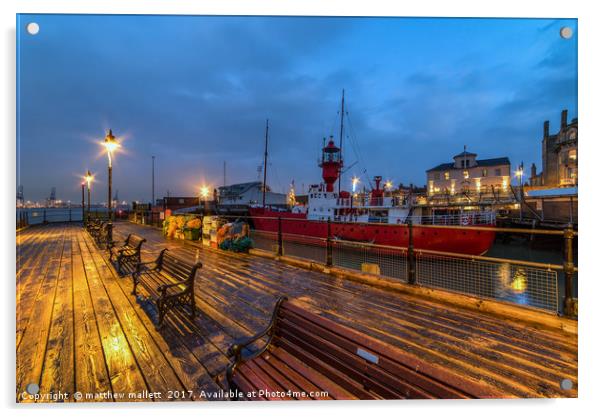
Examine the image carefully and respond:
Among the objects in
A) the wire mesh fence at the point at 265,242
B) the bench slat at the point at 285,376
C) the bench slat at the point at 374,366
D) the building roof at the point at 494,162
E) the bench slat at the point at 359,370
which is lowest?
the wire mesh fence at the point at 265,242

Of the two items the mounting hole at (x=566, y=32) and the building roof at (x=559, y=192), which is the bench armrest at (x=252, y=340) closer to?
the mounting hole at (x=566, y=32)

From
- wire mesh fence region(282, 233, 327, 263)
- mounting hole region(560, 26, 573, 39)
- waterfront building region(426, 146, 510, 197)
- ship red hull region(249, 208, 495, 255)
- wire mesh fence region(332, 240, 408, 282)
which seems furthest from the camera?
waterfront building region(426, 146, 510, 197)

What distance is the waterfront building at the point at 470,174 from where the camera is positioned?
1563 inches

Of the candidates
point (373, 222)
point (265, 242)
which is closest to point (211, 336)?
point (373, 222)

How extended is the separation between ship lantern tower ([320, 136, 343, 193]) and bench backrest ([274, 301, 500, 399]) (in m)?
19.8

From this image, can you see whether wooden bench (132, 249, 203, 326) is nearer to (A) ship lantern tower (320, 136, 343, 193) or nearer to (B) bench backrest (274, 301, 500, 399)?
(B) bench backrest (274, 301, 500, 399)

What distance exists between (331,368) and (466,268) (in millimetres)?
13756

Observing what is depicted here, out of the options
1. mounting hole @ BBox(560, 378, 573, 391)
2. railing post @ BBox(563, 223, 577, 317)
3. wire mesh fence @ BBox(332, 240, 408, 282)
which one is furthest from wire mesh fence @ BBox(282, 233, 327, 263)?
mounting hole @ BBox(560, 378, 573, 391)

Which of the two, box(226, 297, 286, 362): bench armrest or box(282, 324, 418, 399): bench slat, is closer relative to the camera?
box(282, 324, 418, 399): bench slat

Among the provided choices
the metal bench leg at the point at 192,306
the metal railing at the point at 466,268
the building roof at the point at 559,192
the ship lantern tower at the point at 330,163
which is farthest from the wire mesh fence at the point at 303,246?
the building roof at the point at 559,192

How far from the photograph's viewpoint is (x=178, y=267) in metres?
3.84

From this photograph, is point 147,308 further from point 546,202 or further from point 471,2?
point 546,202

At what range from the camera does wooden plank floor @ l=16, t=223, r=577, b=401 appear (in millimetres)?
2160

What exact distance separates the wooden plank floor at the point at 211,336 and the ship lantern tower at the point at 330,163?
17356mm
